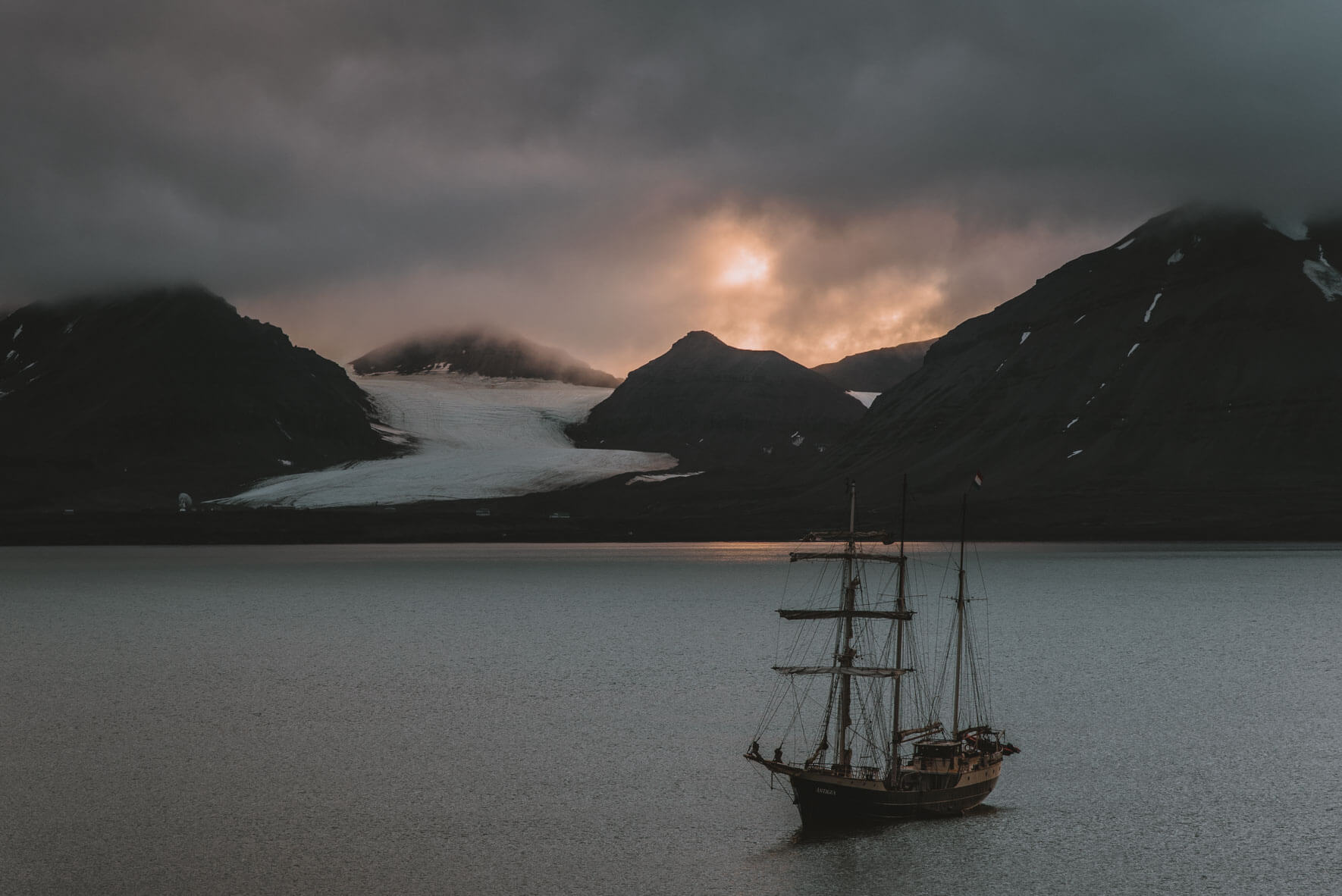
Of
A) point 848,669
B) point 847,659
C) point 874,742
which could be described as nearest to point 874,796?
point 848,669

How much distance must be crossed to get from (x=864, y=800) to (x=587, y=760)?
939 centimetres

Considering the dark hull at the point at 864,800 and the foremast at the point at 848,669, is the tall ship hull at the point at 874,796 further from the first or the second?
the foremast at the point at 848,669

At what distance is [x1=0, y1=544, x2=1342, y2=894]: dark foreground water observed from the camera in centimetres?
2712

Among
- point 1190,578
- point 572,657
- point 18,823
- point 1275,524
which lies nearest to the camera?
point 18,823

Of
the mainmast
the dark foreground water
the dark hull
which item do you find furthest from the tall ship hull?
the mainmast

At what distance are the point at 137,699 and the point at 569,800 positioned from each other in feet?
77.2

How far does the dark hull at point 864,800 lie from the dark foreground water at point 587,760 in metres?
0.67

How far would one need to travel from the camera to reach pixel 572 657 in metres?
60.0

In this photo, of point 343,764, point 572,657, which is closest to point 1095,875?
point 343,764

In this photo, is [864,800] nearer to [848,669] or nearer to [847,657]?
[848,669]

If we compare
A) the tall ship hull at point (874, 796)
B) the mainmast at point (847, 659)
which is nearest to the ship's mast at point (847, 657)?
the mainmast at point (847, 659)

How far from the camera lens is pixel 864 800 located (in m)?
30.9

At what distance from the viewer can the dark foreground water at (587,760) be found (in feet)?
89.0

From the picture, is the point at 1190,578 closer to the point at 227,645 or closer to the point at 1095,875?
the point at 227,645
